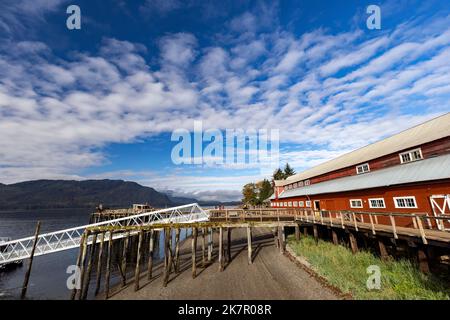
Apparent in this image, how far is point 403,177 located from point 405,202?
2.05 meters

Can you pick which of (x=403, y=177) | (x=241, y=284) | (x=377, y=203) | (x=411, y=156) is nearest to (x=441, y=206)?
(x=403, y=177)

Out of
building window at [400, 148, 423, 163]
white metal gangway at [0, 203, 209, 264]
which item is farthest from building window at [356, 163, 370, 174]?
white metal gangway at [0, 203, 209, 264]

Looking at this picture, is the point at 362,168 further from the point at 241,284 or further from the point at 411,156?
the point at 241,284

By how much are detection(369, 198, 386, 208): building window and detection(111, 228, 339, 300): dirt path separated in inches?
390

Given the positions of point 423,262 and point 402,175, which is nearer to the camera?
point 423,262

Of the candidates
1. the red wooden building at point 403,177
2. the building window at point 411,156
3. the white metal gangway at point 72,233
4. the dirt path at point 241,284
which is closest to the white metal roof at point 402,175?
the red wooden building at point 403,177

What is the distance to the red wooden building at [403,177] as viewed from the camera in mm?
15977

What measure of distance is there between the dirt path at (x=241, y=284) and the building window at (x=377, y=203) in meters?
9.90

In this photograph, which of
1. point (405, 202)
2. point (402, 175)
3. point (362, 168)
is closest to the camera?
point (405, 202)

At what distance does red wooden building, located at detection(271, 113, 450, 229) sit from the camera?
1598 centimetres

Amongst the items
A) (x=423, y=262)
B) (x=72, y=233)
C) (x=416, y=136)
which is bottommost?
(x=423, y=262)

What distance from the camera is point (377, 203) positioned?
68.0 ft

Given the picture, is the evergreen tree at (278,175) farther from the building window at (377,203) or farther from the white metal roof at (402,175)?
the building window at (377,203)
